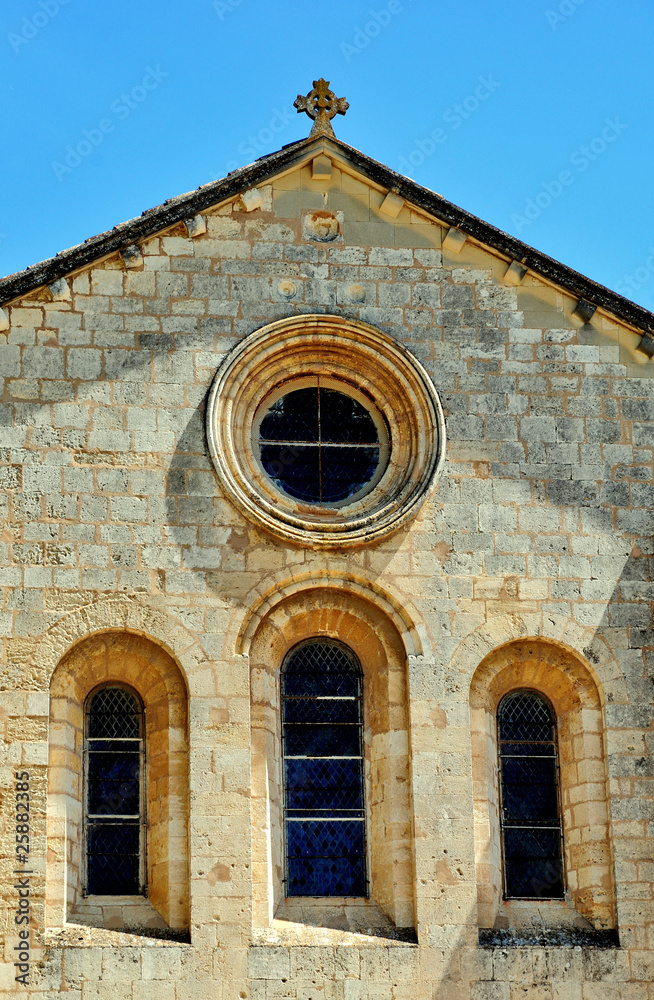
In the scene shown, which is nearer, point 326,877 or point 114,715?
point 326,877

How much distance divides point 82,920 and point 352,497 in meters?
4.62

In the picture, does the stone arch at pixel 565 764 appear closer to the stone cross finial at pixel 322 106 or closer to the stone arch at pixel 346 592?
the stone arch at pixel 346 592

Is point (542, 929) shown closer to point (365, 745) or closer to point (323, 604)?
point (365, 745)

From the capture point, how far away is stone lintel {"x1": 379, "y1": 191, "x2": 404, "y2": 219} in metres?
18.3

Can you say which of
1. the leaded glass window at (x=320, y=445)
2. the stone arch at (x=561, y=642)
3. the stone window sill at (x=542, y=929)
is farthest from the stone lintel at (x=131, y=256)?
the stone window sill at (x=542, y=929)

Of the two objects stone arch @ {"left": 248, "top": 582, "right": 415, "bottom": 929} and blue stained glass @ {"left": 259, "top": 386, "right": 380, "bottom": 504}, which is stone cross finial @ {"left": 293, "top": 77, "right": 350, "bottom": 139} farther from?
stone arch @ {"left": 248, "top": 582, "right": 415, "bottom": 929}

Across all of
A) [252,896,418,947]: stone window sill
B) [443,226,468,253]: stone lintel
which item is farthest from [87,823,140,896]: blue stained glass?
[443,226,468,253]: stone lintel

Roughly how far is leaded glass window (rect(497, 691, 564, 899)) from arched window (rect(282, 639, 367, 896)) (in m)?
1.35

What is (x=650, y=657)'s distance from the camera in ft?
56.3

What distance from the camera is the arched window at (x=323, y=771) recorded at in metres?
16.6

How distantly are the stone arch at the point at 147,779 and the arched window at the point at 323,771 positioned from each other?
1030 millimetres

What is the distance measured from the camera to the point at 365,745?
17.0 metres

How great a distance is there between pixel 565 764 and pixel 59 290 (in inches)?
253

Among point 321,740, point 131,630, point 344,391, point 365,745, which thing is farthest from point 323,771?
point 344,391
